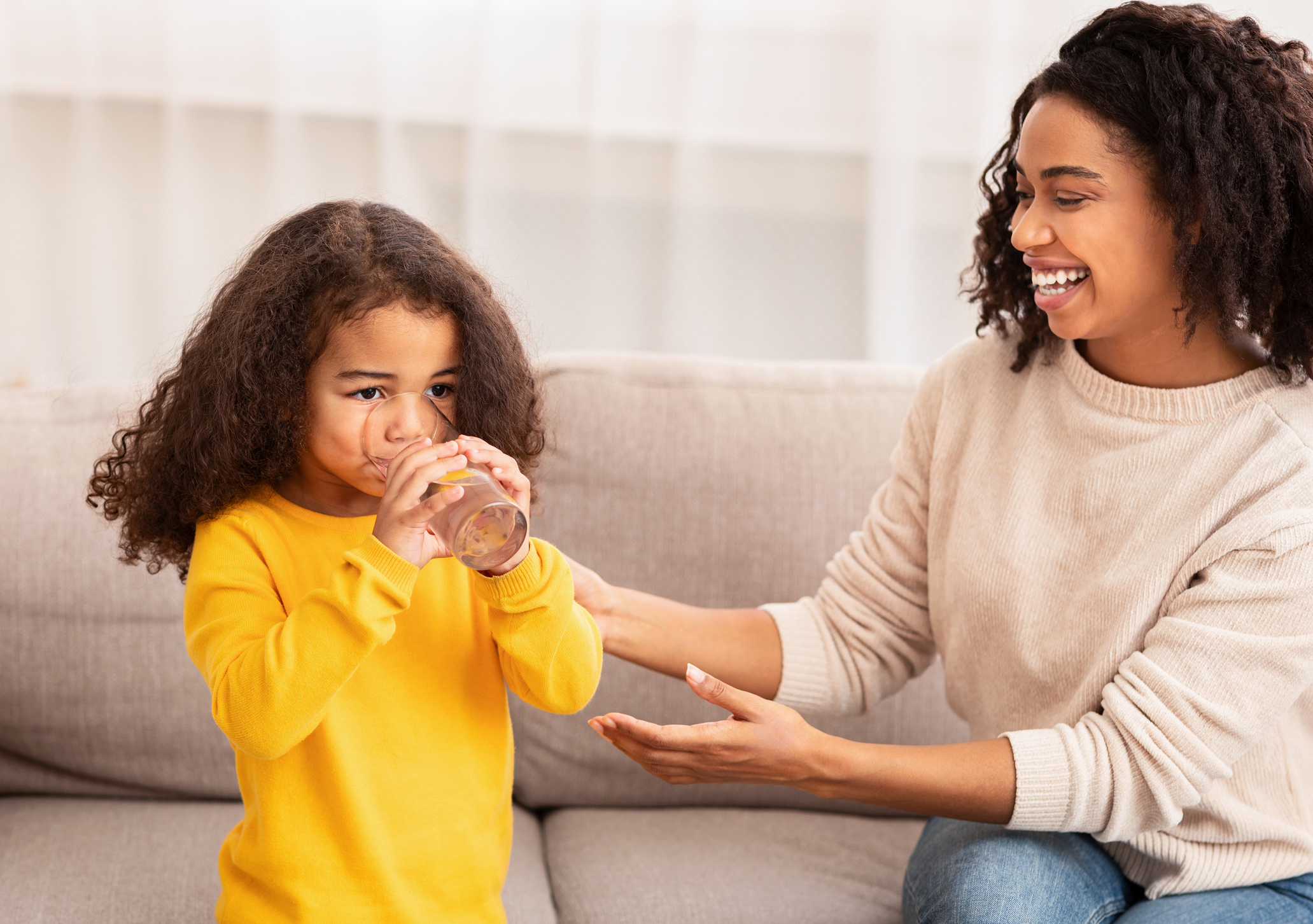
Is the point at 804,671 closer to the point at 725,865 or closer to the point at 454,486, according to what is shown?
the point at 725,865

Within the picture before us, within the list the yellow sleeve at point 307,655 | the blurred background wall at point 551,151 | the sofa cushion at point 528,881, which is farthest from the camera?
the blurred background wall at point 551,151

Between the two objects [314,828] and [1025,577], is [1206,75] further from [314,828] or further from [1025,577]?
[314,828]

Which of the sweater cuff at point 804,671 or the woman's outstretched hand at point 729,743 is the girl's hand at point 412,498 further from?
the sweater cuff at point 804,671

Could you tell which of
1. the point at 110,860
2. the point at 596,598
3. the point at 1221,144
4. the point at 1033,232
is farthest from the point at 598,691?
the point at 1221,144

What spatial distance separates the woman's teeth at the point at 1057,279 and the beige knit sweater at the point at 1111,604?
14 cm

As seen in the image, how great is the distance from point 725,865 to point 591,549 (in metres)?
0.46

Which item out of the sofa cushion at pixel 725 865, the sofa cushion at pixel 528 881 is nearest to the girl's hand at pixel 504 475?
the sofa cushion at pixel 528 881

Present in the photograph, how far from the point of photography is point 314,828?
38.8 inches

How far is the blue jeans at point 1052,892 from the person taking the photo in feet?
3.69

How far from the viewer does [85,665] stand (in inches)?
58.9

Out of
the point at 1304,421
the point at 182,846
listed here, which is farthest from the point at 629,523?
the point at 1304,421

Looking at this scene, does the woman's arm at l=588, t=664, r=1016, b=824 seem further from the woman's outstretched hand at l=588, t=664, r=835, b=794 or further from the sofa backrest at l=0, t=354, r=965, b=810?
the sofa backrest at l=0, t=354, r=965, b=810

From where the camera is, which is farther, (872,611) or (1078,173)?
(872,611)

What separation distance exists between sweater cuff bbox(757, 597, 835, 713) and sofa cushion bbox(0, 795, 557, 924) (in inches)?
15.0
